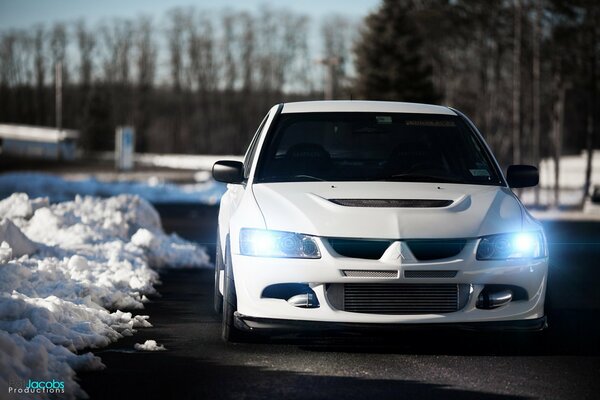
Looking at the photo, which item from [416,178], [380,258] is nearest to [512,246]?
[380,258]

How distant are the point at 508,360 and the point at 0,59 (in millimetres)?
127071

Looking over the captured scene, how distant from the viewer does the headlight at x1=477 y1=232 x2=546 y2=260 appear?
6.81m

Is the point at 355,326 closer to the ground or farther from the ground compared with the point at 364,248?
closer to the ground

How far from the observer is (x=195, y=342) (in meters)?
7.64

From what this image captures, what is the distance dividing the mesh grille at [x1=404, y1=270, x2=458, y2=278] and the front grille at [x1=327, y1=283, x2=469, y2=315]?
0.07m

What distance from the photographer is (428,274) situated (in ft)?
21.8

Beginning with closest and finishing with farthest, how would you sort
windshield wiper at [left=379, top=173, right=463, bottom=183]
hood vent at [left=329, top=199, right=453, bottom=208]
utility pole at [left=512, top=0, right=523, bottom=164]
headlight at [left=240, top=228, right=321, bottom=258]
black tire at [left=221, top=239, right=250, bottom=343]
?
headlight at [left=240, top=228, right=321, bottom=258]
hood vent at [left=329, top=199, right=453, bottom=208]
black tire at [left=221, top=239, right=250, bottom=343]
windshield wiper at [left=379, top=173, right=463, bottom=183]
utility pole at [left=512, top=0, right=523, bottom=164]

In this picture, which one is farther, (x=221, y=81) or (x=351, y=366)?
(x=221, y=81)

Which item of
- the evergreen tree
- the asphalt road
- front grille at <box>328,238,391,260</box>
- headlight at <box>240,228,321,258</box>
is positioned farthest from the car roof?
the evergreen tree

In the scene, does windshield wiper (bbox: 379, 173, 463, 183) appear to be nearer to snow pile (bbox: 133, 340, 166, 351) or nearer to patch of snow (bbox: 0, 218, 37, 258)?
snow pile (bbox: 133, 340, 166, 351)

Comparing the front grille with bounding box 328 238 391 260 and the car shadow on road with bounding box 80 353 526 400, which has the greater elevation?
the front grille with bounding box 328 238 391 260

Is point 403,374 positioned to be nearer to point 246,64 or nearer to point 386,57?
point 386,57

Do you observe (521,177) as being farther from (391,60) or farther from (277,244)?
(391,60)

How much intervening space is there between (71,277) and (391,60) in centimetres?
5567
